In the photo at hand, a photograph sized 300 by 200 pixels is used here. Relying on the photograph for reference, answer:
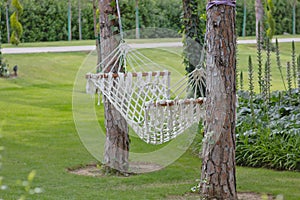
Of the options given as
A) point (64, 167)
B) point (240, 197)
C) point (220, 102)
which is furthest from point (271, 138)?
point (64, 167)

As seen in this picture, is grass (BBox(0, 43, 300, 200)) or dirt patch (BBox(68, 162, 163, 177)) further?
dirt patch (BBox(68, 162, 163, 177))

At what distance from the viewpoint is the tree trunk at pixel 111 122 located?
4.70 metres

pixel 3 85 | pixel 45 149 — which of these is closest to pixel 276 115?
pixel 45 149

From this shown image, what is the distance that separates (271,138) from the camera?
195 inches

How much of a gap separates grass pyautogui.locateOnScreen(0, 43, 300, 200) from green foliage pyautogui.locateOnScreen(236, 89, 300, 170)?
4.9 inches

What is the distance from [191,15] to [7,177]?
101 inches

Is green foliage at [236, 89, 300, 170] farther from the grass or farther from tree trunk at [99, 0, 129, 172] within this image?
Result: tree trunk at [99, 0, 129, 172]

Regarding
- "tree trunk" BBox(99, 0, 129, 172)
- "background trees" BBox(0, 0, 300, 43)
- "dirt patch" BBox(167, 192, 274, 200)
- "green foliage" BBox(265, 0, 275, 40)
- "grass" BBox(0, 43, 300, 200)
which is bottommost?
"dirt patch" BBox(167, 192, 274, 200)

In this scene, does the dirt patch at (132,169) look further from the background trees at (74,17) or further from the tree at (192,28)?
the background trees at (74,17)

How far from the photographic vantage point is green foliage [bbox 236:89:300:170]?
4802 millimetres

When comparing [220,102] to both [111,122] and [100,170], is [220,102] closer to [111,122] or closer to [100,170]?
[111,122]

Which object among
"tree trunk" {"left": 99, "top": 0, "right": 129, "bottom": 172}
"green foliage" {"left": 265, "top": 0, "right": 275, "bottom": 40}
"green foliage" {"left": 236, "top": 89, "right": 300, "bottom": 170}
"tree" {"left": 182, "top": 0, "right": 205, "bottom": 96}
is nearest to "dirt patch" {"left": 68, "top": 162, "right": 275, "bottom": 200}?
"tree trunk" {"left": 99, "top": 0, "right": 129, "bottom": 172}

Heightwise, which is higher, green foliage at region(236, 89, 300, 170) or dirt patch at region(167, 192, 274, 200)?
green foliage at region(236, 89, 300, 170)

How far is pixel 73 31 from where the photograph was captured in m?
17.1
